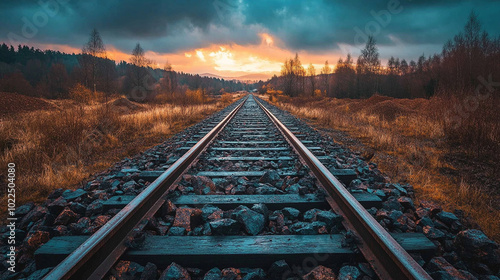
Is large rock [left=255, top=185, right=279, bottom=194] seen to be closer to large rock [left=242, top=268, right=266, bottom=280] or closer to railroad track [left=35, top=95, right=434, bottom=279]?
railroad track [left=35, top=95, right=434, bottom=279]

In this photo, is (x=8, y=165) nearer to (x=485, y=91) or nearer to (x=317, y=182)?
(x=317, y=182)

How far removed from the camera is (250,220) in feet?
6.63

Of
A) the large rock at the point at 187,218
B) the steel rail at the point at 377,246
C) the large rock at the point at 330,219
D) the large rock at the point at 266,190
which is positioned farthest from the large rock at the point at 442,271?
the large rock at the point at 187,218

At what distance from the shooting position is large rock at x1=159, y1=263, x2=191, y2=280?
1459 mm

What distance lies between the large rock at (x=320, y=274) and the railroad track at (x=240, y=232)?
0.31 ft

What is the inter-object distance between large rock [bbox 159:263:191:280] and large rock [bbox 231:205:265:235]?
1.96 ft

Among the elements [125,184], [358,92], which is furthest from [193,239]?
[358,92]

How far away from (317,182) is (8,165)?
15.0 ft

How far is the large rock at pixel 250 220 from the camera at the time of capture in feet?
6.43

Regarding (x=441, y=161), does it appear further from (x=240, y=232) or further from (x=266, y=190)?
(x=240, y=232)

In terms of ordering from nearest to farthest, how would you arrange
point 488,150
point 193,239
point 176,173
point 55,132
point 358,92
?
point 193,239, point 176,173, point 488,150, point 55,132, point 358,92

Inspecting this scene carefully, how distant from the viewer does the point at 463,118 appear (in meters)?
6.02

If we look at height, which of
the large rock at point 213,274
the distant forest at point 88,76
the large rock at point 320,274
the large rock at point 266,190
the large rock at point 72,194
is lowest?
the large rock at point 213,274

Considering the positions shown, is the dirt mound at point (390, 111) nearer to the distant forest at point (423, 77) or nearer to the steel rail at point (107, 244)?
the distant forest at point (423, 77)
